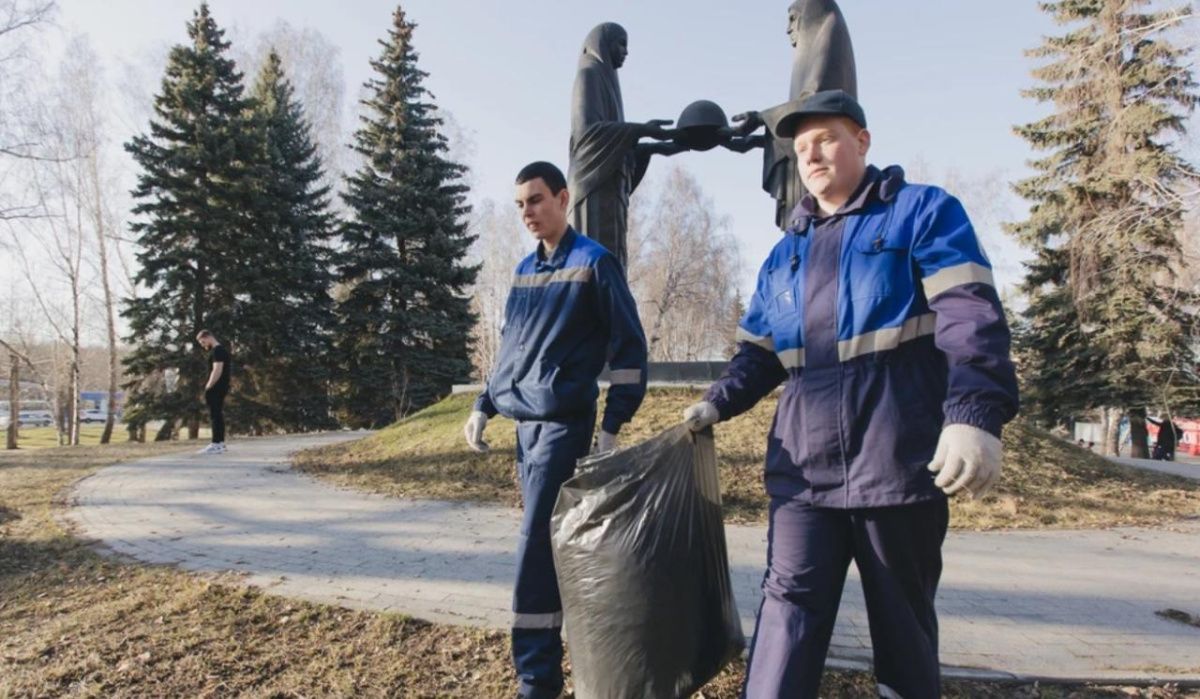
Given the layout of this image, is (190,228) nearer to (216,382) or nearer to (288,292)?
(288,292)

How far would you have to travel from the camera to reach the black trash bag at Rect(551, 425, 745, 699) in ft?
6.33

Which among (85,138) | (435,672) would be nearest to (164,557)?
(435,672)

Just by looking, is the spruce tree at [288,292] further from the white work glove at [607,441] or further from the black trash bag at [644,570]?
the black trash bag at [644,570]

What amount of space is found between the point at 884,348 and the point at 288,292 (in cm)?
2316

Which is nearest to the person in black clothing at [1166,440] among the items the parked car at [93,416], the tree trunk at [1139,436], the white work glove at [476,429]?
the tree trunk at [1139,436]

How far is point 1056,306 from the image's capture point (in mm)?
18859

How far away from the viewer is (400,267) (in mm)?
21703

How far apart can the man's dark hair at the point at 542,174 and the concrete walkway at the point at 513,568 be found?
203 centimetres

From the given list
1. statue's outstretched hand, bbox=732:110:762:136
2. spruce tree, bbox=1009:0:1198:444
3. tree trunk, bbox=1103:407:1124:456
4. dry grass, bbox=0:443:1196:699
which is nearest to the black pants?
dry grass, bbox=0:443:1196:699

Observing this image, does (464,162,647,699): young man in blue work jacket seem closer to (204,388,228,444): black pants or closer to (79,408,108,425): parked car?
(204,388,228,444): black pants

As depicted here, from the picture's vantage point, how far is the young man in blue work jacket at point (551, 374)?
2400 millimetres

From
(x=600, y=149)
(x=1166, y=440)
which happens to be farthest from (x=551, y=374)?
(x=1166, y=440)

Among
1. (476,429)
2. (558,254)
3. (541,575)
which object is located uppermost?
Result: (558,254)

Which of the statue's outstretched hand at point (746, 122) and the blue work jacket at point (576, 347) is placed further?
the statue's outstretched hand at point (746, 122)
